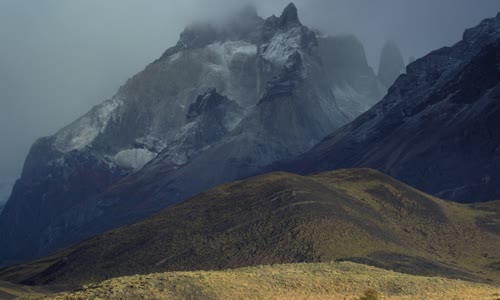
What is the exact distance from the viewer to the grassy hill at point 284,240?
15338cm

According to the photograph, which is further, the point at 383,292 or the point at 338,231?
the point at 338,231

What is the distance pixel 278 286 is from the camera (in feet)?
241

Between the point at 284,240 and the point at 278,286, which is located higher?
the point at 278,286

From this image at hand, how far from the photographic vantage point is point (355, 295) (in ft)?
239

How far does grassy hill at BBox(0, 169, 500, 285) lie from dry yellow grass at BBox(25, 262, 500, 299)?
196 feet

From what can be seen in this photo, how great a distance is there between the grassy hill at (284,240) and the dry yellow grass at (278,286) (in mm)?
59795

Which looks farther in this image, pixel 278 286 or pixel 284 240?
pixel 284 240

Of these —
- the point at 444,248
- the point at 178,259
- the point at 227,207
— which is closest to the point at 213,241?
the point at 178,259

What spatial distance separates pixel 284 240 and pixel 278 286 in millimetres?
86210

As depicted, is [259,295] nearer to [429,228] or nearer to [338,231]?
[338,231]

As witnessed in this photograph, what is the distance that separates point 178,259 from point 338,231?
32.5 m

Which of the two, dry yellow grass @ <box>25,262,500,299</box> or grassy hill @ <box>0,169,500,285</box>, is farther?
grassy hill @ <box>0,169,500,285</box>

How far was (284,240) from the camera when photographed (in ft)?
523

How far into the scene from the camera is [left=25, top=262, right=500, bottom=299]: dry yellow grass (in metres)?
67.7
